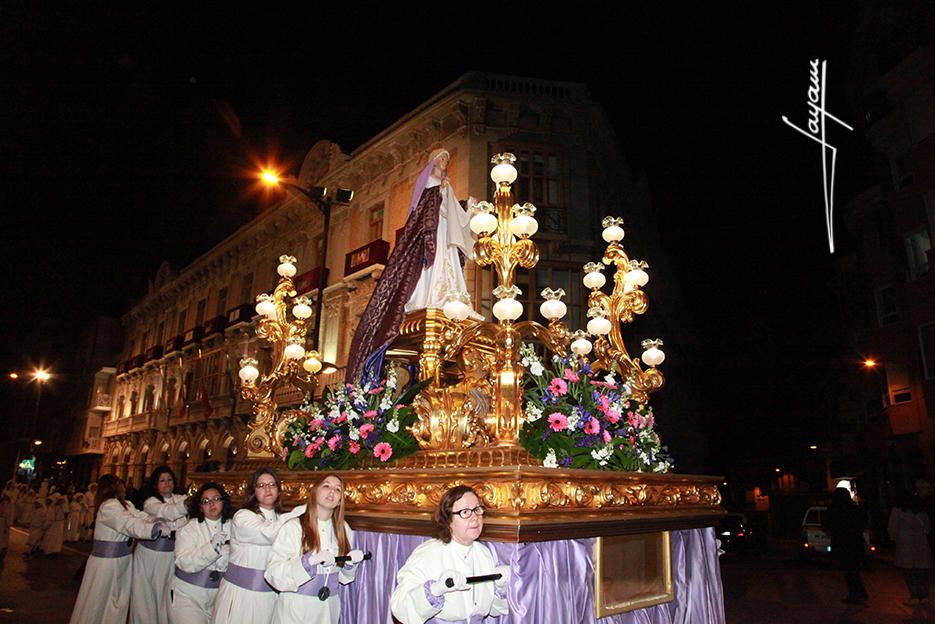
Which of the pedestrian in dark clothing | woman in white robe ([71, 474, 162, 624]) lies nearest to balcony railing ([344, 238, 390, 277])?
woman in white robe ([71, 474, 162, 624])

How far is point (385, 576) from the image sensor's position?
4891 mm

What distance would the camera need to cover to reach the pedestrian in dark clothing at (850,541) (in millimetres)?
10906

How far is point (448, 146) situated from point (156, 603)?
54.4 feet

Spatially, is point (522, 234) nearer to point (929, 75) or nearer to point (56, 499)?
point (56, 499)

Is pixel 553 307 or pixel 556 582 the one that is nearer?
pixel 556 582

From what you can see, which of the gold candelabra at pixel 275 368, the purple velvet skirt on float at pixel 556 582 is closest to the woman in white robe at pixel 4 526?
the gold candelabra at pixel 275 368

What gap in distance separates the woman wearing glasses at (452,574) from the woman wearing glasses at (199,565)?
2760mm

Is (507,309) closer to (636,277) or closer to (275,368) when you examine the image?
(636,277)

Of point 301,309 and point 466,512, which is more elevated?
point 301,309

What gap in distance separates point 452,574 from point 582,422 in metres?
2.04

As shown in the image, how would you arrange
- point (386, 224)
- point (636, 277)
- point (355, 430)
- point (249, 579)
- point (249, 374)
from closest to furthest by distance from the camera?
point (249, 579), point (355, 430), point (636, 277), point (249, 374), point (386, 224)

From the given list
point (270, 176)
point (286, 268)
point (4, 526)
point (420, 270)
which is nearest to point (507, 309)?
point (420, 270)

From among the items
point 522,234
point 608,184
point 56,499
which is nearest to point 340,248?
point 608,184

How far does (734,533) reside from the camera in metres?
19.0
